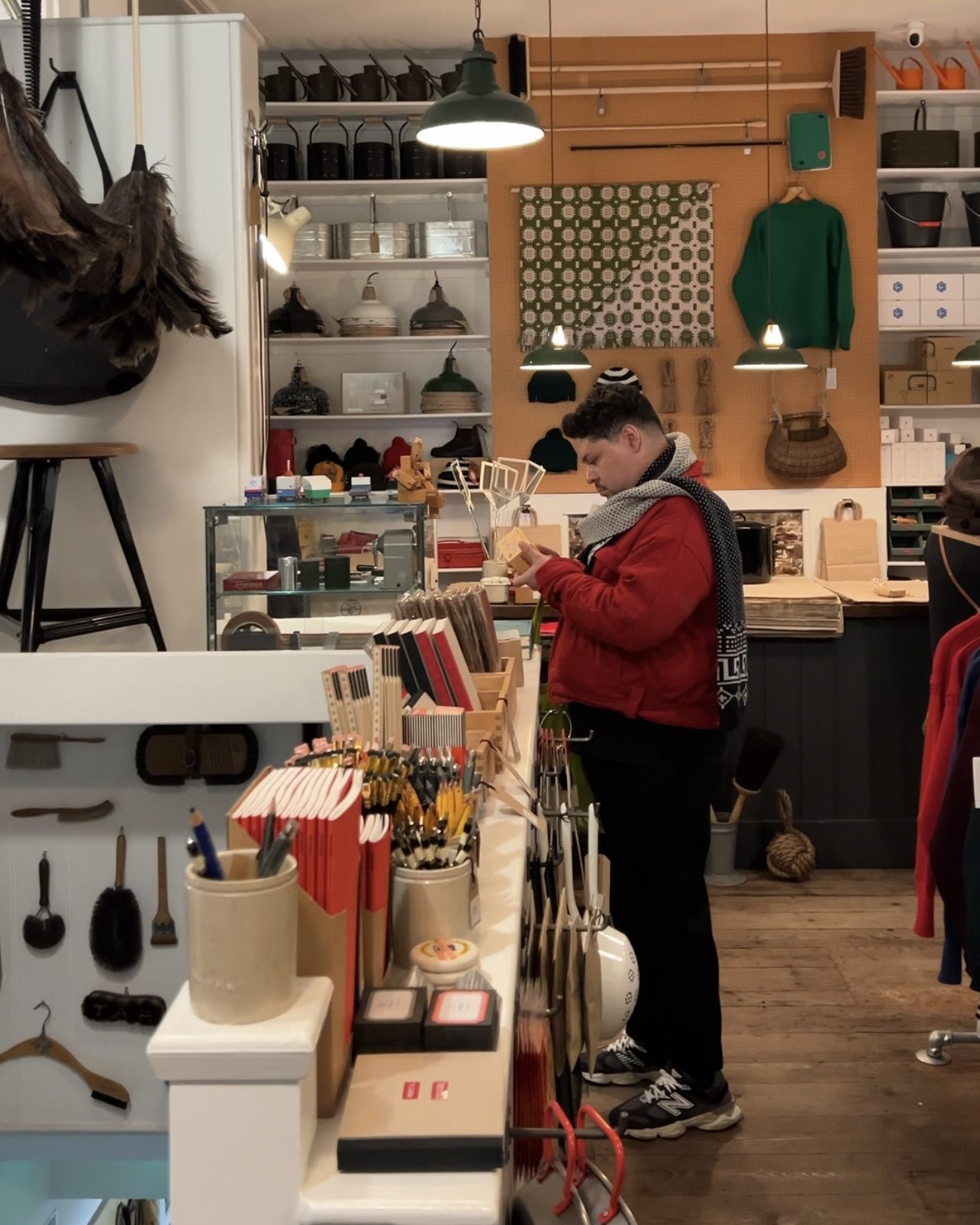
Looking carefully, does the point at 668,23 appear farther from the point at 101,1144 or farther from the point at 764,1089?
the point at 101,1144

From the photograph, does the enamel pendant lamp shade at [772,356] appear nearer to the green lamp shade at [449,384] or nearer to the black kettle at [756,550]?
the black kettle at [756,550]

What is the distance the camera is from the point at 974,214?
25.8 ft

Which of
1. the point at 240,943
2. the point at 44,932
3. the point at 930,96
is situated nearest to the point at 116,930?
the point at 44,932

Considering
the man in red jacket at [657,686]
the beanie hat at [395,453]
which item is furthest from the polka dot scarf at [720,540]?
the beanie hat at [395,453]

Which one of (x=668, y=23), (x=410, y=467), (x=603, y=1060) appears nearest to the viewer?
(x=603, y=1060)

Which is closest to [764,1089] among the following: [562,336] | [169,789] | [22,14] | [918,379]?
[169,789]

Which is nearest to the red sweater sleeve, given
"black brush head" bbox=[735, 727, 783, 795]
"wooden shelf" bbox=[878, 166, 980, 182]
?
"black brush head" bbox=[735, 727, 783, 795]

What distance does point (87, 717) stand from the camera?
2564 mm

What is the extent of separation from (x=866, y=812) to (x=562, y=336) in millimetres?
2925

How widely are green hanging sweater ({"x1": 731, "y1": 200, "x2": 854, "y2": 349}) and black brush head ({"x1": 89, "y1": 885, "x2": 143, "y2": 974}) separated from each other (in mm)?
6099

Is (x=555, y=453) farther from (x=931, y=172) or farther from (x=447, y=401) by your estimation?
(x=931, y=172)

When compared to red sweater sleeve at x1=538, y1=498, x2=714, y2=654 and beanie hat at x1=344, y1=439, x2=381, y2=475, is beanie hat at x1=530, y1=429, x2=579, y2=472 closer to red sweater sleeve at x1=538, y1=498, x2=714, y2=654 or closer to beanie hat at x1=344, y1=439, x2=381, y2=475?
beanie hat at x1=344, y1=439, x2=381, y2=475

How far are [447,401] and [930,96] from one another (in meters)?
3.40

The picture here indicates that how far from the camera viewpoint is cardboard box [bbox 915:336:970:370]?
25.7 feet
